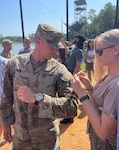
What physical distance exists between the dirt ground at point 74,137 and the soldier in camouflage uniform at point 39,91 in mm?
1714

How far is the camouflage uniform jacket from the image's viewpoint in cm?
210

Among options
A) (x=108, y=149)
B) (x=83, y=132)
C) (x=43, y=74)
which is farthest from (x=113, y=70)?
(x=83, y=132)

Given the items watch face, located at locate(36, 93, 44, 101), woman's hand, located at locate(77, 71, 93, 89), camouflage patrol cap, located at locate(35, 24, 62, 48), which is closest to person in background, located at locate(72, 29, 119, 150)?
woman's hand, located at locate(77, 71, 93, 89)

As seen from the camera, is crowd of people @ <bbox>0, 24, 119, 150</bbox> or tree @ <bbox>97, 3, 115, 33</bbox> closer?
crowd of people @ <bbox>0, 24, 119, 150</bbox>

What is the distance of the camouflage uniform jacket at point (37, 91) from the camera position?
2.10 m

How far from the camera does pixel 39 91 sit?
2.11m

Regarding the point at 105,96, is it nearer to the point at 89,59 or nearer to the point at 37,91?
the point at 37,91

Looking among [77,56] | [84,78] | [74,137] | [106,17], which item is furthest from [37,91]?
[106,17]

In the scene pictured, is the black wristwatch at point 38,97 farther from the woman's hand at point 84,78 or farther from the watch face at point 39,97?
the woman's hand at point 84,78

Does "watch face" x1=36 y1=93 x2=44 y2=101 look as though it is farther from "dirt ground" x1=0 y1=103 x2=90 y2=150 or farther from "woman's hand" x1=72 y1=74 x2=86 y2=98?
"dirt ground" x1=0 y1=103 x2=90 y2=150

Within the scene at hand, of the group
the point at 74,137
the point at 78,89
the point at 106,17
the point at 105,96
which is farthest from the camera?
the point at 106,17

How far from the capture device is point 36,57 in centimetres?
218

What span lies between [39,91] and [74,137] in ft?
7.86

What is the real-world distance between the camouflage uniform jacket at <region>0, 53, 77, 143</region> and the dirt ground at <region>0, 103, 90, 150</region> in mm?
1778
